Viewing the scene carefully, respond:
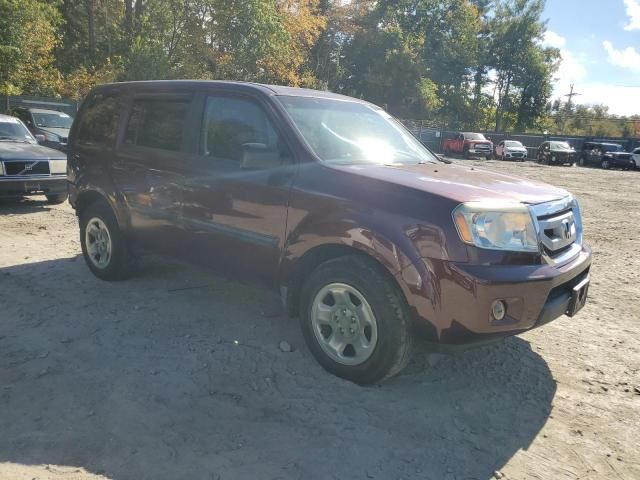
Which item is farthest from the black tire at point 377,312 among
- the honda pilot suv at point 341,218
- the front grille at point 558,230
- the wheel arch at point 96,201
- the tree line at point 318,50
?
the tree line at point 318,50

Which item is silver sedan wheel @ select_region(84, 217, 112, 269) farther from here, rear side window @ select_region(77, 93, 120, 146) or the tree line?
the tree line

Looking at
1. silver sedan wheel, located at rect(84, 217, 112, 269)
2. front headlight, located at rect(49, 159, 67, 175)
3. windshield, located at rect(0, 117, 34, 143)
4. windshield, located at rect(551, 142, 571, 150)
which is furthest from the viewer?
windshield, located at rect(551, 142, 571, 150)

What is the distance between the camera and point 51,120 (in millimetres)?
15148

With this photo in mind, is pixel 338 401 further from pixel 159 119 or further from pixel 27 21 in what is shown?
pixel 27 21

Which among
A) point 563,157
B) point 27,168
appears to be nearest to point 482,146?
point 563,157

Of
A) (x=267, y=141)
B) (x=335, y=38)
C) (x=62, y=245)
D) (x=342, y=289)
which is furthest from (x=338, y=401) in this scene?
(x=335, y=38)

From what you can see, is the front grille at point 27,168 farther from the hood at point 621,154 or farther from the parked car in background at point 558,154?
the hood at point 621,154

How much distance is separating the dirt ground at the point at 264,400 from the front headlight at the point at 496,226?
40.9 inches

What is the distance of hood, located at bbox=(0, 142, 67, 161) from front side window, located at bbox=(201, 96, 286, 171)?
6060 millimetres

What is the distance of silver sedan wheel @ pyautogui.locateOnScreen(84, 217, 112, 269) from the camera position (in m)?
5.13

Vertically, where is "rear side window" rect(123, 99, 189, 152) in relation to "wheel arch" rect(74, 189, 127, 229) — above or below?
above

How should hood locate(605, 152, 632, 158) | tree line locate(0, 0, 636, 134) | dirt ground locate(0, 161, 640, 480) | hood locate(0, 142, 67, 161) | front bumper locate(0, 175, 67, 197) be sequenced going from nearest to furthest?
dirt ground locate(0, 161, 640, 480) < front bumper locate(0, 175, 67, 197) < hood locate(0, 142, 67, 161) < tree line locate(0, 0, 636, 134) < hood locate(605, 152, 632, 158)

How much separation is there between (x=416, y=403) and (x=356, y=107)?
2.49 m

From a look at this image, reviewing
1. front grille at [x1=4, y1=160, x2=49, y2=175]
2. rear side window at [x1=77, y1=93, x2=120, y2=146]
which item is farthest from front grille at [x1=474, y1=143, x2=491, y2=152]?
rear side window at [x1=77, y1=93, x2=120, y2=146]
